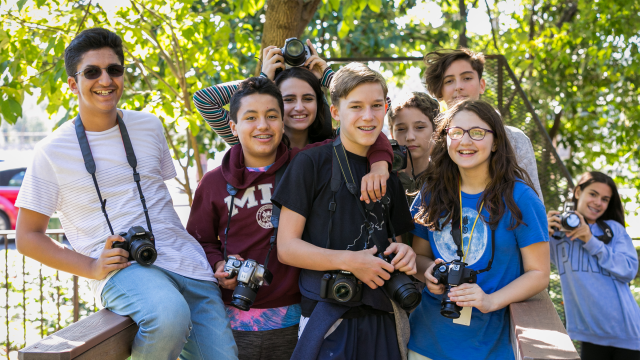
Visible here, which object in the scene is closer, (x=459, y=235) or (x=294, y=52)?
(x=459, y=235)

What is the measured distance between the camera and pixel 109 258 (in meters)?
2.03

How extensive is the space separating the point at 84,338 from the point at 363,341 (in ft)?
3.36

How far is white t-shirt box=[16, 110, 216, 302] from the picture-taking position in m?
2.10

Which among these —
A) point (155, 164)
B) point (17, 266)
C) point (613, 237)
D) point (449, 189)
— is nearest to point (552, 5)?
point (613, 237)

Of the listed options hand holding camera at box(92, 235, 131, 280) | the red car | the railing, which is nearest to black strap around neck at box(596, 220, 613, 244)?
hand holding camera at box(92, 235, 131, 280)

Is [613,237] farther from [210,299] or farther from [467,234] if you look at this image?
[210,299]

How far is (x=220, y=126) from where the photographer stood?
277 cm

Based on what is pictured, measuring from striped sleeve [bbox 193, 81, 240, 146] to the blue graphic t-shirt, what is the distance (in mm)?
1319

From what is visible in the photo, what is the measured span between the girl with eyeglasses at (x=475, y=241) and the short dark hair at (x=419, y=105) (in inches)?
24.8

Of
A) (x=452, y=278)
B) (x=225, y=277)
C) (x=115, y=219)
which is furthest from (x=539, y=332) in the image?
(x=115, y=219)

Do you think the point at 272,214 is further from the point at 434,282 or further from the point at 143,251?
the point at 434,282

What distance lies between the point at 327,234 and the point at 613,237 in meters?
2.68

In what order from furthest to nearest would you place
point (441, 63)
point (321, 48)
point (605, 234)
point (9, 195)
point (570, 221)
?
point (9, 195) < point (321, 48) < point (605, 234) < point (570, 221) < point (441, 63)

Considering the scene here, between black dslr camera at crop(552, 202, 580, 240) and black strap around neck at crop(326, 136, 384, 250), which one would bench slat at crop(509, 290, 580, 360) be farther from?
black dslr camera at crop(552, 202, 580, 240)
